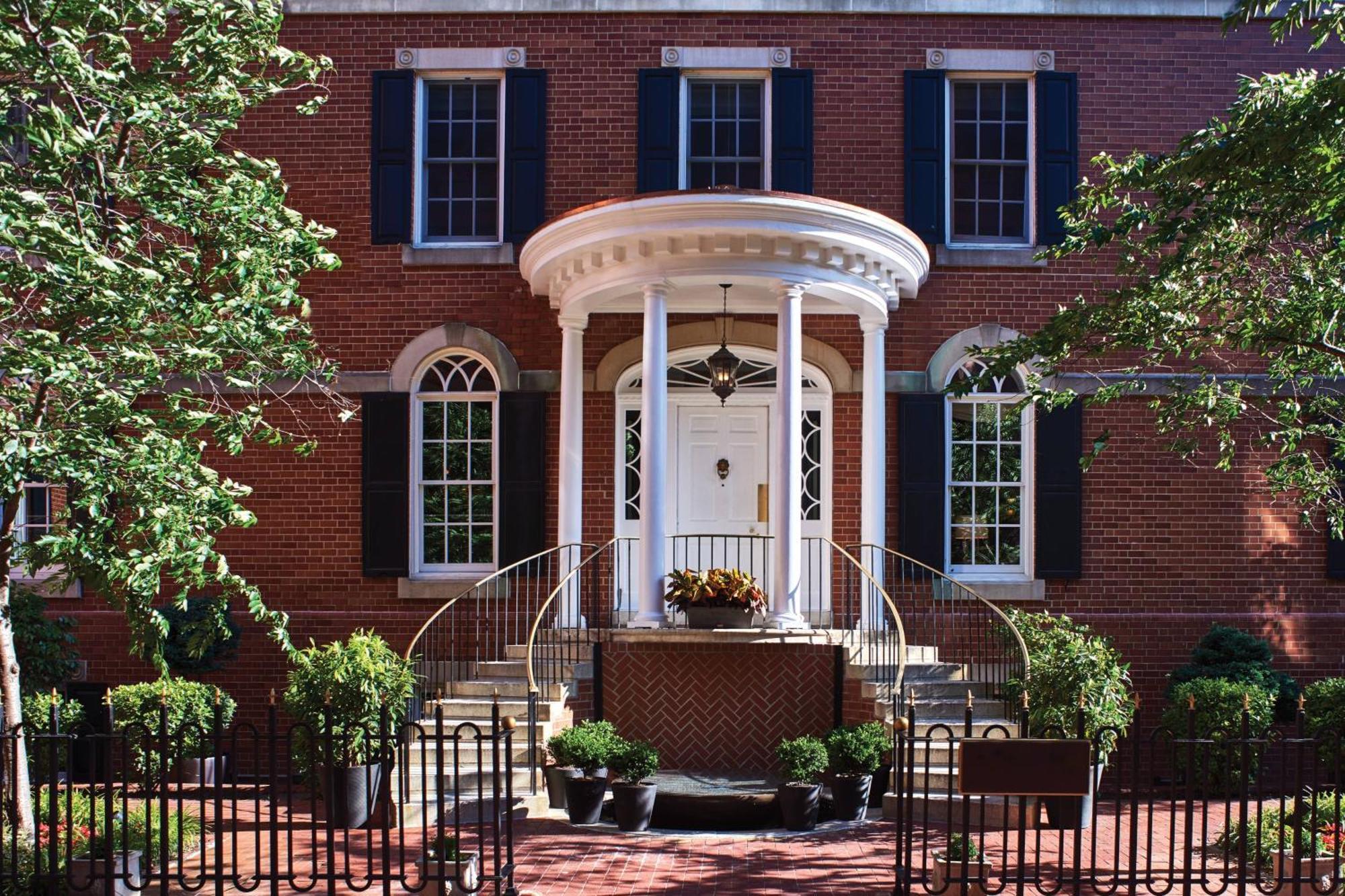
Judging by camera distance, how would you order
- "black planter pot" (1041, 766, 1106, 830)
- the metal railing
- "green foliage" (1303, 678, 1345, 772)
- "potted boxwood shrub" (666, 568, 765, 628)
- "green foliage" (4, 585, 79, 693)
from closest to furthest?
"black planter pot" (1041, 766, 1106, 830) → "potted boxwood shrub" (666, 568, 765, 628) → "green foliage" (1303, 678, 1345, 772) → "green foliage" (4, 585, 79, 693) → the metal railing

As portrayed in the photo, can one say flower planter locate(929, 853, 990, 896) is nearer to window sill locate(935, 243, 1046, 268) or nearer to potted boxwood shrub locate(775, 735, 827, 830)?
potted boxwood shrub locate(775, 735, 827, 830)

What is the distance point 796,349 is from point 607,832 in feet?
15.4

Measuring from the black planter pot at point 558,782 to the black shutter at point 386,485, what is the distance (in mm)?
4184

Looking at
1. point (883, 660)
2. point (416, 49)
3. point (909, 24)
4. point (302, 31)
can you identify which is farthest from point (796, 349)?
point (302, 31)

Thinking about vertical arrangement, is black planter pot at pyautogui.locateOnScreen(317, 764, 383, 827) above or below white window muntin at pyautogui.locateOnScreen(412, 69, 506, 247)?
below

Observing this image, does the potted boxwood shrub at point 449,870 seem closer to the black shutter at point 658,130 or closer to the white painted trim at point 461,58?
the black shutter at point 658,130

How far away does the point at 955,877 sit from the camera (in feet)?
27.4

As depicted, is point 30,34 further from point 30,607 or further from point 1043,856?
point 1043,856

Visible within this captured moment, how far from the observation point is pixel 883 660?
12.6 metres

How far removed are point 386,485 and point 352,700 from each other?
4.06m

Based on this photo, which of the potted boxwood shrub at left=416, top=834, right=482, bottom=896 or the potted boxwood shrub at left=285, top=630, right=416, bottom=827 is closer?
the potted boxwood shrub at left=416, top=834, right=482, bottom=896

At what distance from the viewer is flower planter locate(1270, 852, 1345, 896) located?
26.5 feet

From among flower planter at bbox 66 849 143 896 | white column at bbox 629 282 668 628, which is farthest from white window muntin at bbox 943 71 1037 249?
flower planter at bbox 66 849 143 896

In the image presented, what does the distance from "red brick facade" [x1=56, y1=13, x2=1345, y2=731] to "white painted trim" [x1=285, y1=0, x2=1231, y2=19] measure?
103mm
